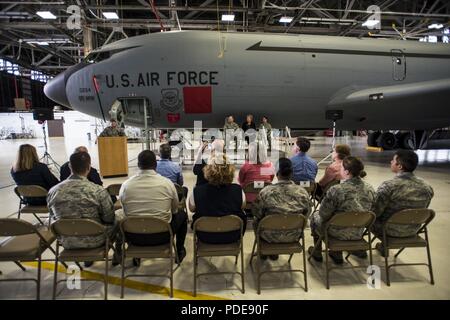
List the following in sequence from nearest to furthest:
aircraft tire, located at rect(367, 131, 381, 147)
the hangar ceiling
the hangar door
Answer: the hangar door, the hangar ceiling, aircraft tire, located at rect(367, 131, 381, 147)

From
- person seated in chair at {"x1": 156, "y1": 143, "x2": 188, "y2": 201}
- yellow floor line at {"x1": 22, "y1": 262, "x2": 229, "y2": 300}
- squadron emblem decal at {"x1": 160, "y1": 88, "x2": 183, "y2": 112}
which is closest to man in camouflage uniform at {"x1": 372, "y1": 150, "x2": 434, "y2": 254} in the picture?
yellow floor line at {"x1": 22, "y1": 262, "x2": 229, "y2": 300}

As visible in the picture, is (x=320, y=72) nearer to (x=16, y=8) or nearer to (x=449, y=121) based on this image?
(x=449, y=121)

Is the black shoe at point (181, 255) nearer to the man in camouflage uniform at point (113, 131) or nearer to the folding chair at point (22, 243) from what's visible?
the folding chair at point (22, 243)

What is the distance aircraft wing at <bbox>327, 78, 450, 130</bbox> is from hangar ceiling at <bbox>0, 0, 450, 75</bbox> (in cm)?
570

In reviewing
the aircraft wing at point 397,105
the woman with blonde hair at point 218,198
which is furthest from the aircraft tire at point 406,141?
the woman with blonde hair at point 218,198

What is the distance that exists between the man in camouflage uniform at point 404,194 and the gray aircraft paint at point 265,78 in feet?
17.9

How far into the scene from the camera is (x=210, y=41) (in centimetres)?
790

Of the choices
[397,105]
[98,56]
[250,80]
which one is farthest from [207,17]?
[397,105]

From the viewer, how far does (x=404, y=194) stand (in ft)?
9.45

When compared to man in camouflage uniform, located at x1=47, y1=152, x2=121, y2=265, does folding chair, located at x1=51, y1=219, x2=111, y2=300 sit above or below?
below

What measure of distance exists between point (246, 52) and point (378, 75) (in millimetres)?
4071

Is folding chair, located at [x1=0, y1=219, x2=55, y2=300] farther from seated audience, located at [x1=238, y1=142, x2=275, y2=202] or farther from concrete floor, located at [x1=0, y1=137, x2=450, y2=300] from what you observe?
seated audience, located at [x1=238, y1=142, x2=275, y2=202]

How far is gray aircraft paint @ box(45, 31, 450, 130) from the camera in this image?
7.78 meters
